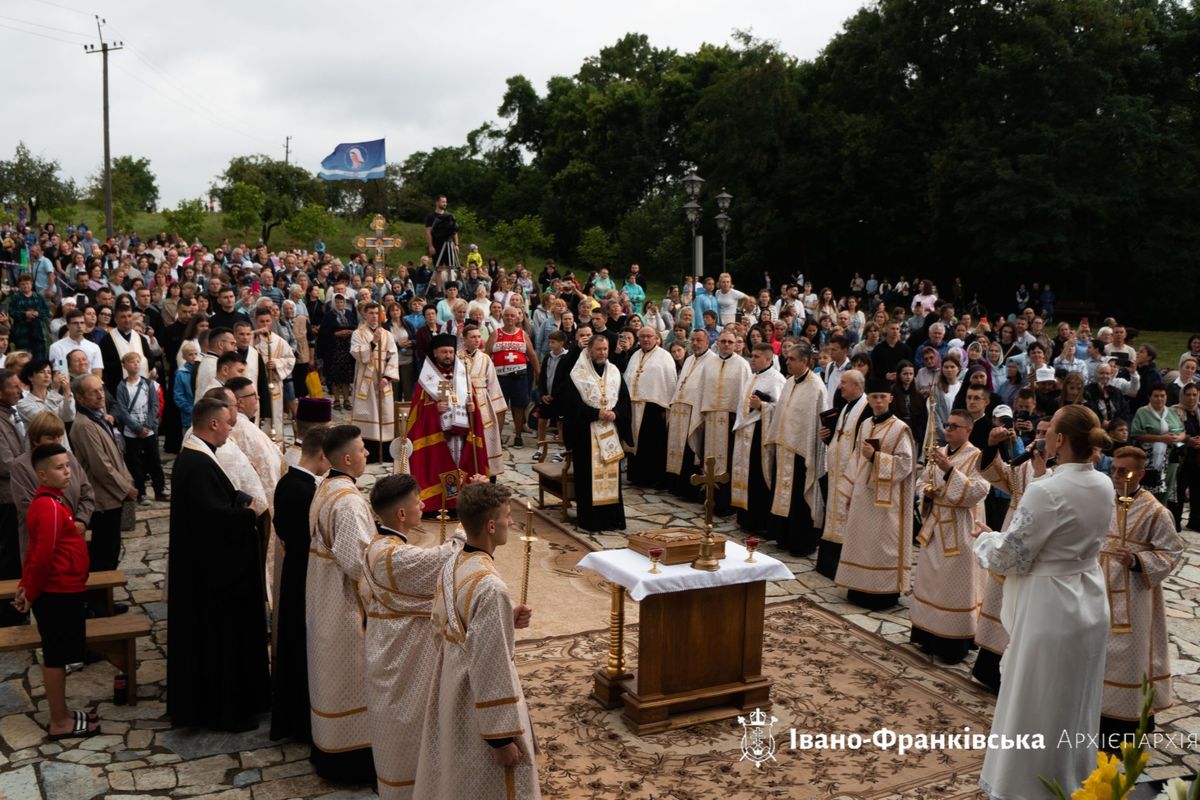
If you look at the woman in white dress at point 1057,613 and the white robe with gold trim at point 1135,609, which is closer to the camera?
the woman in white dress at point 1057,613

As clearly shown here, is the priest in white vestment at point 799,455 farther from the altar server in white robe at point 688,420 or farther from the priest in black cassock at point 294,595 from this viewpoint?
the priest in black cassock at point 294,595

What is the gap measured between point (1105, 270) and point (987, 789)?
31.7m

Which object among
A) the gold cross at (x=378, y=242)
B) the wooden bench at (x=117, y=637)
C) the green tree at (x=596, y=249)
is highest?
the green tree at (x=596, y=249)

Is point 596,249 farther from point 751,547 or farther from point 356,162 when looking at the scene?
point 751,547

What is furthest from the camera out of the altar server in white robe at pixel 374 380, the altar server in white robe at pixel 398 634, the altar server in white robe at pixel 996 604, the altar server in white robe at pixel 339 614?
the altar server in white robe at pixel 374 380

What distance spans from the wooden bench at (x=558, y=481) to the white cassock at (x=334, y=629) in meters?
5.78

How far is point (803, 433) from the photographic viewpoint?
1047 centimetres

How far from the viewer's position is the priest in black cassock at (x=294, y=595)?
6.05 meters

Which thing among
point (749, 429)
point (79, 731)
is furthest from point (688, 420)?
point (79, 731)

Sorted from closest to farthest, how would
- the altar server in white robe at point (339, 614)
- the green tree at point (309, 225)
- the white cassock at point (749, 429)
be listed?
the altar server in white robe at point (339, 614)
the white cassock at point (749, 429)
the green tree at point (309, 225)

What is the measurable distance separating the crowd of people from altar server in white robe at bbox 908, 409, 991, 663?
0.02m

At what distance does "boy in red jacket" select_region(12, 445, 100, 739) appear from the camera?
614cm

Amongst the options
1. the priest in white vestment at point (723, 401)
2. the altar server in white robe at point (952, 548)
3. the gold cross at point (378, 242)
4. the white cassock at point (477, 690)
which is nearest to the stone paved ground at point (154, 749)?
the altar server in white robe at point (952, 548)

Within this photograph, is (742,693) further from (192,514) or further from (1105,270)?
(1105,270)
